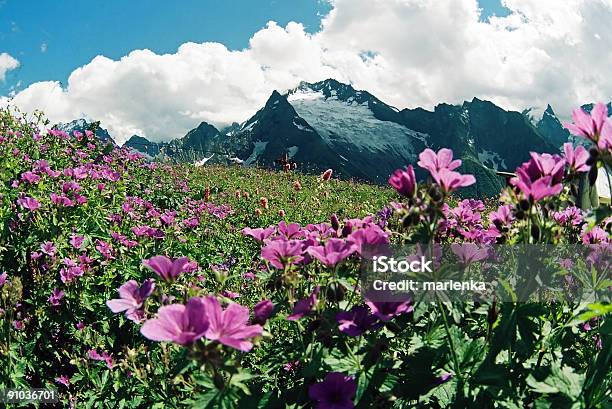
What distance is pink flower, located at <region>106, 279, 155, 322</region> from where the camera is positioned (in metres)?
2.22

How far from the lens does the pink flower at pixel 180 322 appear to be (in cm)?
160

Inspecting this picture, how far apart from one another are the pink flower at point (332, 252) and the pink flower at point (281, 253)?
5.1 inches

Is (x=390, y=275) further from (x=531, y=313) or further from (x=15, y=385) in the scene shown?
(x=15, y=385)

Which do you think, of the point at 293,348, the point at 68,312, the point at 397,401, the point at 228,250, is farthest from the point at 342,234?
the point at 228,250

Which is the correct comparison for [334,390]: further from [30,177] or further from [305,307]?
[30,177]

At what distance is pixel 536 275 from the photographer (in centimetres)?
210

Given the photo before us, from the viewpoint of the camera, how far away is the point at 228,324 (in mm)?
1696

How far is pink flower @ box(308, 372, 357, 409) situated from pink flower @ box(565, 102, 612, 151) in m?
1.39

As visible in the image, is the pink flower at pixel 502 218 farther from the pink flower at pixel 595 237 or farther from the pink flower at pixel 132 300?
the pink flower at pixel 132 300

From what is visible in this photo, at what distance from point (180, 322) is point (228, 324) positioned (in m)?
0.16

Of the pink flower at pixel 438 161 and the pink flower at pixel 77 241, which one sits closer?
the pink flower at pixel 438 161

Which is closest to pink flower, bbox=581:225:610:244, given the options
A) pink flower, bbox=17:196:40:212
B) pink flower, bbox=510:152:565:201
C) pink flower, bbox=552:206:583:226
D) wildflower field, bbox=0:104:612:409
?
wildflower field, bbox=0:104:612:409

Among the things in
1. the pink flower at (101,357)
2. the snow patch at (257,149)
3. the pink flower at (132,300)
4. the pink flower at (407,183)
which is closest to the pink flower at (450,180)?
the pink flower at (407,183)

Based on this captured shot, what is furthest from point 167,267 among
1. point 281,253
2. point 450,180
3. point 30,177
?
point 30,177
